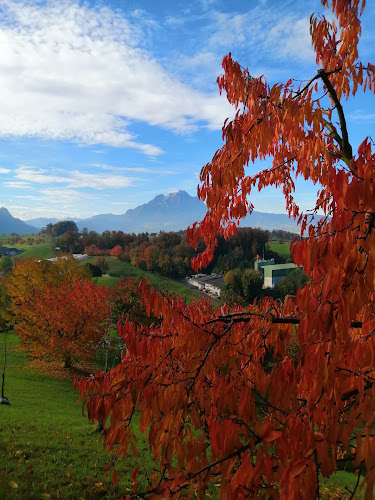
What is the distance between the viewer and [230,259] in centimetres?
8406

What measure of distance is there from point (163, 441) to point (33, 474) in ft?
22.0

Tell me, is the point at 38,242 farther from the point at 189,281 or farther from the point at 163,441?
the point at 163,441

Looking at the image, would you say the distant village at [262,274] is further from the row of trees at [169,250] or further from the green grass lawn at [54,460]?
the green grass lawn at [54,460]

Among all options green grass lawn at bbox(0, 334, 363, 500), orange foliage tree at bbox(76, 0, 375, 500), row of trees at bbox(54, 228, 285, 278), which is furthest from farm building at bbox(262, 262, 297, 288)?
orange foliage tree at bbox(76, 0, 375, 500)

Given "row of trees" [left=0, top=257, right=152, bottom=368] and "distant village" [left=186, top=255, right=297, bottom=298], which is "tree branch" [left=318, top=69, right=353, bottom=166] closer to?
"row of trees" [left=0, top=257, right=152, bottom=368]

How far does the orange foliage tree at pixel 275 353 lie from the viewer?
2.07 meters

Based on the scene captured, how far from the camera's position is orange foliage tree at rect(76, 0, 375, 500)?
2.07 meters

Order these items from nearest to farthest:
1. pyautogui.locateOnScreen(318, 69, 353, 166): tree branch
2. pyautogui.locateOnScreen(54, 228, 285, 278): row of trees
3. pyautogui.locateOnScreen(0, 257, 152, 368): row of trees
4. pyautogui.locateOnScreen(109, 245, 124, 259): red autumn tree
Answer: pyautogui.locateOnScreen(318, 69, 353, 166): tree branch, pyautogui.locateOnScreen(0, 257, 152, 368): row of trees, pyautogui.locateOnScreen(54, 228, 285, 278): row of trees, pyautogui.locateOnScreen(109, 245, 124, 259): red autumn tree

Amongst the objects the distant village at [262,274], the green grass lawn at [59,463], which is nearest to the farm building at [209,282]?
the distant village at [262,274]

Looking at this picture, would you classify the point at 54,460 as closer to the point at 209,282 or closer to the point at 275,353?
the point at 275,353

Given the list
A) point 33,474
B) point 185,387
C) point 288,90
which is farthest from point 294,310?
point 33,474

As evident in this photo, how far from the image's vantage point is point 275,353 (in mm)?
3102

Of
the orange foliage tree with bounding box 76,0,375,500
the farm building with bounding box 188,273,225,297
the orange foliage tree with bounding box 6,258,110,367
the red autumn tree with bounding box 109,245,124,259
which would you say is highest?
the orange foliage tree with bounding box 76,0,375,500

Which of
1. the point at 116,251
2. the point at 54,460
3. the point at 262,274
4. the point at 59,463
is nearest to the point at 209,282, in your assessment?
the point at 262,274
